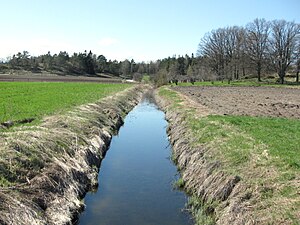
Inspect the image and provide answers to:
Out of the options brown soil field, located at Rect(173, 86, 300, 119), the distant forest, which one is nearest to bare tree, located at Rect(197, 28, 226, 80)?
the distant forest

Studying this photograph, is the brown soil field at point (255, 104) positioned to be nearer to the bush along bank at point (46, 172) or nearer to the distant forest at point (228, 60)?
the bush along bank at point (46, 172)

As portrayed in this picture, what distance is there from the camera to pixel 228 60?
356 ft

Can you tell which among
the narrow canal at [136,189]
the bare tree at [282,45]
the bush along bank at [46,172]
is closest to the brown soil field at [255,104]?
the narrow canal at [136,189]

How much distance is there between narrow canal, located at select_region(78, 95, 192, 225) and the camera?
11547 mm

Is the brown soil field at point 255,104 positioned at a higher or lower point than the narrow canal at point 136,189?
higher

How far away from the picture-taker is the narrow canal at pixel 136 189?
11.5 metres

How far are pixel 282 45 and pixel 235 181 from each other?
86.2 m

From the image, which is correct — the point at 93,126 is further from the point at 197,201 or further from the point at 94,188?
the point at 197,201

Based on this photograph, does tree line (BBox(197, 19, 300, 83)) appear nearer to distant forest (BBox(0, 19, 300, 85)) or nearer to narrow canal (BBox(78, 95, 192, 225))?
distant forest (BBox(0, 19, 300, 85))

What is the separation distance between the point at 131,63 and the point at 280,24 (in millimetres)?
91554

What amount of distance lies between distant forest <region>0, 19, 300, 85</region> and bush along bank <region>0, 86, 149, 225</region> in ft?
249

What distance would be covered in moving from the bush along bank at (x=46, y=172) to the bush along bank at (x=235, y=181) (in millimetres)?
4150

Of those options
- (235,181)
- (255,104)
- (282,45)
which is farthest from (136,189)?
(282,45)

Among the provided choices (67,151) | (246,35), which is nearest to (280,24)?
(246,35)
